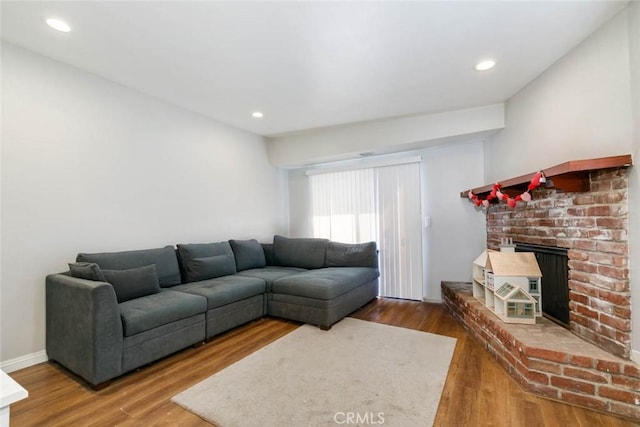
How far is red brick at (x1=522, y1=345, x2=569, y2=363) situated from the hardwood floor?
261mm

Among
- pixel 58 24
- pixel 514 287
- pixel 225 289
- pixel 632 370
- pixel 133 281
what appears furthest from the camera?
pixel 225 289

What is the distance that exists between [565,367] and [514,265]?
88 cm

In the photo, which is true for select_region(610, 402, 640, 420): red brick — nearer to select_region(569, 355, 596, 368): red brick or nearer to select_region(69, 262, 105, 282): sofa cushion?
select_region(569, 355, 596, 368): red brick

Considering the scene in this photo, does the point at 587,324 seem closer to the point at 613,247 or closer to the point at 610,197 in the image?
the point at 613,247

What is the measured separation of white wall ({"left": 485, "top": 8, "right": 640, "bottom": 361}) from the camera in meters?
1.73

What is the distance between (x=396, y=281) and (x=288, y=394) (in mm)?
2684

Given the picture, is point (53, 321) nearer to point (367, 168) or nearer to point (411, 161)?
point (367, 168)

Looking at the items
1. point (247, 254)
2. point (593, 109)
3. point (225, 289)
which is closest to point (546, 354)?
point (593, 109)

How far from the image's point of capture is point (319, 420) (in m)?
1.65

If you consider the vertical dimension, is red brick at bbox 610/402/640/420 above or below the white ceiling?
below

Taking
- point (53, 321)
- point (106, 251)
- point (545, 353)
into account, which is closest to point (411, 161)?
point (545, 353)

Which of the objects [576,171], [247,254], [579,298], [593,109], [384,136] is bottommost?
[579,298]

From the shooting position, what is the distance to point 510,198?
278 cm

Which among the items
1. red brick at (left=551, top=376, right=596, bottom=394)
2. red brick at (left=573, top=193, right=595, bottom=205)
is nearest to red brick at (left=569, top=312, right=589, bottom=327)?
red brick at (left=551, top=376, right=596, bottom=394)
